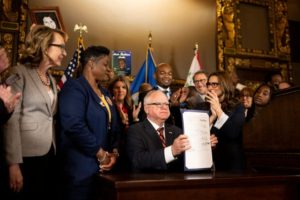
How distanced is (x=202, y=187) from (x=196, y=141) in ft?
1.57

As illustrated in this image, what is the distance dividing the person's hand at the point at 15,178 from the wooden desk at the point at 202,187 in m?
0.63

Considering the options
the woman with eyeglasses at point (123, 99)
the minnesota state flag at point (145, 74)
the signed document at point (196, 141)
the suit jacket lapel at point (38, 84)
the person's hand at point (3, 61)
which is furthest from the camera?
the minnesota state flag at point (145, 74)

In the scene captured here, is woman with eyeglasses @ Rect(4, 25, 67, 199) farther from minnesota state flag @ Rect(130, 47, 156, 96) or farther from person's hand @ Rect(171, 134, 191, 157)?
minnesota state flag @ Rect(130, 47, 156, 96)

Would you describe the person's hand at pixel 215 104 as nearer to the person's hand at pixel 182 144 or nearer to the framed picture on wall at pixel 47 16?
the person's hand at pixel 182 144

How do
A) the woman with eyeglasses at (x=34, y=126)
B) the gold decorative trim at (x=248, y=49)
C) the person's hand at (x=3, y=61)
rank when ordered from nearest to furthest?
the woman with eyeglasses at (x=34, y=126) → the person's hand at (x=3, y=61) → the gold decorative trim at (x=248, y=49)

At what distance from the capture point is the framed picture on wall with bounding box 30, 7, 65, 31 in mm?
4996

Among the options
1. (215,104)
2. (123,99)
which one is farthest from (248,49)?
(215,104)

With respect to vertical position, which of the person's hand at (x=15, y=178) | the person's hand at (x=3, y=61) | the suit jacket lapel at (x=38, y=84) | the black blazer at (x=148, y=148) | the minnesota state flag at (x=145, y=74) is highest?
the minnesota state flag at (x=145, y=74)

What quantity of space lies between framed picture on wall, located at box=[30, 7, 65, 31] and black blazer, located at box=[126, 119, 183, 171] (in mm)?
3003

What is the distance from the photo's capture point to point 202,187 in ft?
5.82

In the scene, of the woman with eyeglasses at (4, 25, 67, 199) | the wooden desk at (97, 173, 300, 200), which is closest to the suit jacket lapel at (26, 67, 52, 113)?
the woman with eyeglasses at (4, 25, 67, 199)

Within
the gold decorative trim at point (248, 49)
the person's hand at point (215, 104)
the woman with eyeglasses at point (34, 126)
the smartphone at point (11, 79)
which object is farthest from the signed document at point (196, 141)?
the gold decorative trim at point (248, 49)

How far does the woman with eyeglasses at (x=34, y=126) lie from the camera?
2.31 meters

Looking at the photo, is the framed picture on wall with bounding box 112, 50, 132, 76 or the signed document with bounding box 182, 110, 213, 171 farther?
the framed picture on wall with bounding box 112, 50, 132, 76
